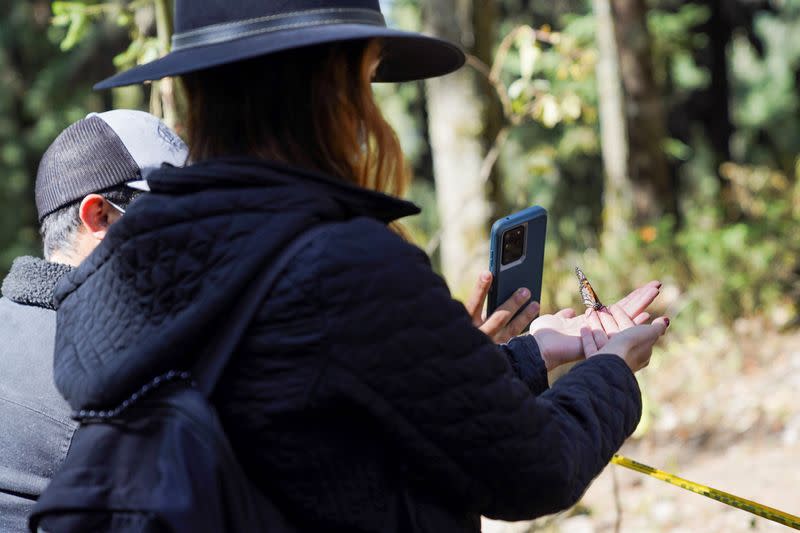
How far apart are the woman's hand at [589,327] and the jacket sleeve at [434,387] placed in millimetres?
384

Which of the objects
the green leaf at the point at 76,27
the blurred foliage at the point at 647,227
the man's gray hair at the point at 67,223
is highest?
the green leaf at the point at 76,27

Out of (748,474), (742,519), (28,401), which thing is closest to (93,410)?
(28,401)

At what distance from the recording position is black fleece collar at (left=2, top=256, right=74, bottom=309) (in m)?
1.98

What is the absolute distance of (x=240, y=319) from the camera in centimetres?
129

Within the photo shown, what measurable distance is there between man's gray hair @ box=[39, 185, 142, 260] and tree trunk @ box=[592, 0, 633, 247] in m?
7.09

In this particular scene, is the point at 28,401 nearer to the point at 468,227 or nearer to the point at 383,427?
the point at 383,427

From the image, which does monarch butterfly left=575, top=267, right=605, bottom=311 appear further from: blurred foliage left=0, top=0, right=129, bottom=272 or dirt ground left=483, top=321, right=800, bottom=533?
blurred foliage left=0, top=0, right=129, bottom=272

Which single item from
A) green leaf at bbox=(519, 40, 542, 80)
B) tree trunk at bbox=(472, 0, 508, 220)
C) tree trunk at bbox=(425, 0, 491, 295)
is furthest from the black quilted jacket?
tree trunk at bbox=(472, 0, 508, 220)

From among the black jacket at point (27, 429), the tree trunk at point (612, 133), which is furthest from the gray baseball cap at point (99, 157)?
the tree trunk at point (612, 133)

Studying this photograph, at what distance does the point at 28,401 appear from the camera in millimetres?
1889

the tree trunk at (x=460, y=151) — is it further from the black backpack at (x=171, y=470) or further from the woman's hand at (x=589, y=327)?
the black backpack at (x=171, y=470)

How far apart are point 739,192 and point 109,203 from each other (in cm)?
832

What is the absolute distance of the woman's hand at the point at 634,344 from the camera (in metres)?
1.67

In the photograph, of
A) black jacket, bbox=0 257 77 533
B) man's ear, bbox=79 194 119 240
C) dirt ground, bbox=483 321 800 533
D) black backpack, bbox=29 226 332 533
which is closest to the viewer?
black backpack, bbox=29 226 332 533
